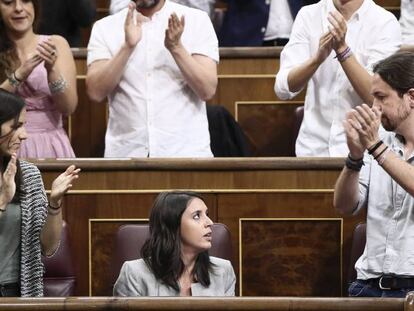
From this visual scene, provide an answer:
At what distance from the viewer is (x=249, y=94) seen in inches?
145

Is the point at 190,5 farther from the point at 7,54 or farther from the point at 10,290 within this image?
the point at 10,290

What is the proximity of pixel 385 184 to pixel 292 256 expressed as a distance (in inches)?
20.0

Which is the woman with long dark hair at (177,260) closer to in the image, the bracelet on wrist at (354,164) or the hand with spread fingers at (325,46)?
the bracelet on wrist at (354,164)

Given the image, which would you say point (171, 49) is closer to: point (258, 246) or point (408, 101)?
point (258, 246)

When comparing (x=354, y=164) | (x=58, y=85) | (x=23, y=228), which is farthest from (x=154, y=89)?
(x=354, y=164)

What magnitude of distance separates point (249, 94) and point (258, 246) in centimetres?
89

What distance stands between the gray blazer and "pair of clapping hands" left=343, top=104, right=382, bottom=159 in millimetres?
468

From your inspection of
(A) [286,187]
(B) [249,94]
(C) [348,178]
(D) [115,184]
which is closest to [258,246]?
(A) [286,187]

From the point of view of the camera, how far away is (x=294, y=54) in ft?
10.5

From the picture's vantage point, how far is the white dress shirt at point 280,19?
403 centimetres

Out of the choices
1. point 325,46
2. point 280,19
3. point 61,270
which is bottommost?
point 61,270

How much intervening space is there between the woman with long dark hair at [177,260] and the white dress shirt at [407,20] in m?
1.40

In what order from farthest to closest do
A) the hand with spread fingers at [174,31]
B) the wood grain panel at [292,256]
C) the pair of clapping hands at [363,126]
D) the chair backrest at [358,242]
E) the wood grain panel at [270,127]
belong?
the wood grain panel at [270,127], the hand with spread fingers at [174,31], the wood grain panel at [292,256], the chair backrest at [358,242], the pair of clapping hands at [363,126]

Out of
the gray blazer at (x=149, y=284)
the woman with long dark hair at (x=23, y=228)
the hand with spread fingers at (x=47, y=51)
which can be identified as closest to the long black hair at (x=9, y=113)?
the woman with long dark hair at (x=23, y=228)
